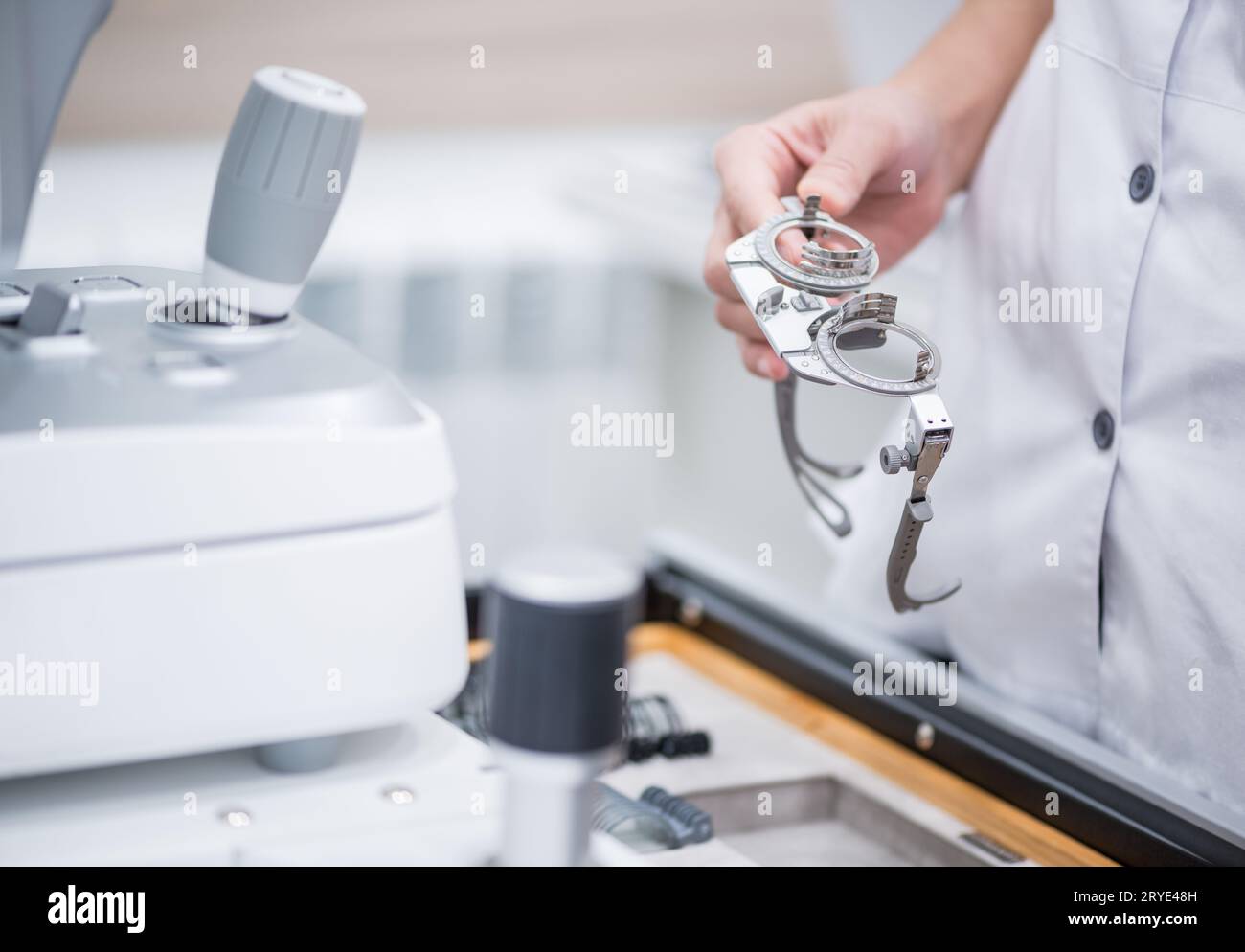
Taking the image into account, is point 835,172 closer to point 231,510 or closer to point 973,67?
point 973,67

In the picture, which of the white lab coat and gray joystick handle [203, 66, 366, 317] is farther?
the white lab coat

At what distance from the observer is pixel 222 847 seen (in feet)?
1.82

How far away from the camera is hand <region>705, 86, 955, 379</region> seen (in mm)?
783

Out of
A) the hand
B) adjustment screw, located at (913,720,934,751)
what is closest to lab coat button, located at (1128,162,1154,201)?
the hand

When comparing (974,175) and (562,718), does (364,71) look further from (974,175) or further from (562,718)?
(562,718)

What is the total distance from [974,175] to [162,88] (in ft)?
4.27

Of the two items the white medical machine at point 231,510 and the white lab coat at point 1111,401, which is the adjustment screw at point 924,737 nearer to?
the white lab coat at point 1111,401

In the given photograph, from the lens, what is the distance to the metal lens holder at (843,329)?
583mm

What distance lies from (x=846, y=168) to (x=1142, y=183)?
20cm

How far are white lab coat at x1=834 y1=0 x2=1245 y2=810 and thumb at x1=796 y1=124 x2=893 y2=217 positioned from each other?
0.14m

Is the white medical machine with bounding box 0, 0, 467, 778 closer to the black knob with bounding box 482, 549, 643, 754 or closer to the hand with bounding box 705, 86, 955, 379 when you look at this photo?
the black knob with bounding box 482, 549, 643, 754

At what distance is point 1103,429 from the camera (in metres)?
0.85

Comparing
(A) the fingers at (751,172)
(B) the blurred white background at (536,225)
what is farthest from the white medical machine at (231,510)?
(B) the blurred white background at (536,225)

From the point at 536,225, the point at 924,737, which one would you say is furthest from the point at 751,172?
the point at 536,225
